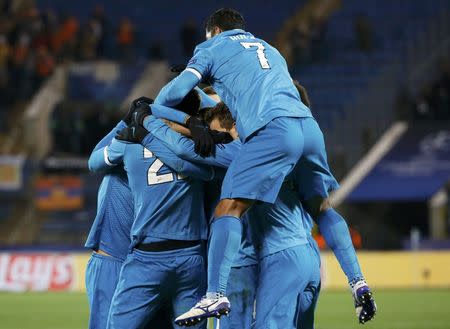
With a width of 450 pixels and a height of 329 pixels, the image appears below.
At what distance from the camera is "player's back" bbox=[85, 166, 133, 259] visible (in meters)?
7.07

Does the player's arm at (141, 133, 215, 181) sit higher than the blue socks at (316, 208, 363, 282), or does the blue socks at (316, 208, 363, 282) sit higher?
the player's arm at (141, 133, 215, 181)

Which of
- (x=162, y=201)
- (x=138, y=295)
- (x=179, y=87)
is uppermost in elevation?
(x=179, y=87)

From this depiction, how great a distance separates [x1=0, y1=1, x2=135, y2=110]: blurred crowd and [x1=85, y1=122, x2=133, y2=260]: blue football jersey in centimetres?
1592

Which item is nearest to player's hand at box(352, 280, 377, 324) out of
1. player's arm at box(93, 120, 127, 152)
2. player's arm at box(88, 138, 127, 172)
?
player's arm at box(88, 138, 127, 172)

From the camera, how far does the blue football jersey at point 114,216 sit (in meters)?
7.07

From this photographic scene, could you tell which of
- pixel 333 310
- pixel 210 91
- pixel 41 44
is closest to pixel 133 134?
pixel 210 91

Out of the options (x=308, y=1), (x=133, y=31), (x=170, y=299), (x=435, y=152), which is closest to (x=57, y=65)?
(x=133, y=31)

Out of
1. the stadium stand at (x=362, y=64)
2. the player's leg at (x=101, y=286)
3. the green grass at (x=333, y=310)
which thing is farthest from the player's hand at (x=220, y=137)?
the stadium stand at (x=362, y=64)

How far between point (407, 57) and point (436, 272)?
546 cm

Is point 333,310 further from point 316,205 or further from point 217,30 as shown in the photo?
point 217,30

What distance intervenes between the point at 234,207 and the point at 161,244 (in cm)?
48

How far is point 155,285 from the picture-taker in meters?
6.48

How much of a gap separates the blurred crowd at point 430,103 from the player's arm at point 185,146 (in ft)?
49.0

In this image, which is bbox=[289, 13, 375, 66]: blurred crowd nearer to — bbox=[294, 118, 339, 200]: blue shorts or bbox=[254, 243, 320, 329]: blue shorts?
bbox=[294, 118, 339, 200]: blue shorts
